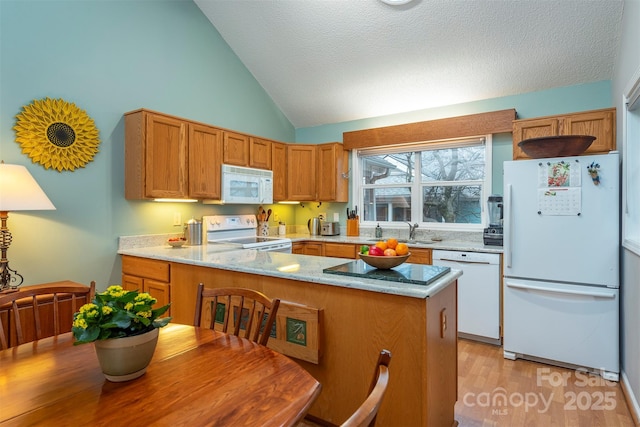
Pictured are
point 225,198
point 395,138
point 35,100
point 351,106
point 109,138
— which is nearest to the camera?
point 35,100

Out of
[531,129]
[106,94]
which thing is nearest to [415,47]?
[531,129]

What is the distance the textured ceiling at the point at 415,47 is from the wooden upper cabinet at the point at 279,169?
31.3 inches

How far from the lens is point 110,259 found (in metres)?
3.06

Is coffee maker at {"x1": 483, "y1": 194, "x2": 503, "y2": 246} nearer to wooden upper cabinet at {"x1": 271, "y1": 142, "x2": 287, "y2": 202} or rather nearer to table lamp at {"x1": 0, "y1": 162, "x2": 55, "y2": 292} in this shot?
wooden upper cabinet at {"x1": 271, "y1": 142, "x2": 287, "y2": 202}

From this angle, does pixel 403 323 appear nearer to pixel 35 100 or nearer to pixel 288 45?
pixel 35 100

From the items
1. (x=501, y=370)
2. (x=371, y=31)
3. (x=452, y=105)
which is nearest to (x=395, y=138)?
(x=452, y=105)

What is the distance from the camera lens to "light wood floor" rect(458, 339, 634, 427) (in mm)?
2062

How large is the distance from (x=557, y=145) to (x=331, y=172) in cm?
252

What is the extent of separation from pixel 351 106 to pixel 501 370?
131 inches

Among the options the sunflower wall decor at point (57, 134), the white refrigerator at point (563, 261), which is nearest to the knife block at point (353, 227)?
the white refrigerator at point (563, 261)

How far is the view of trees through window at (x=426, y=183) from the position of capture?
3943 mm

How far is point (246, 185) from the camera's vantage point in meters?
3.85

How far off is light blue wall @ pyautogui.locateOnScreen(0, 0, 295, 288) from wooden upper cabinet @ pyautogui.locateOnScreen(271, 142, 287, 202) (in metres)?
0.82

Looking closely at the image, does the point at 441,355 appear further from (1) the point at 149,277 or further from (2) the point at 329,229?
(2) the point at 329,229
